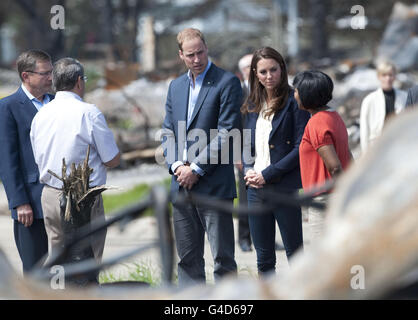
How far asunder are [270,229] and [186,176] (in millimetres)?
640

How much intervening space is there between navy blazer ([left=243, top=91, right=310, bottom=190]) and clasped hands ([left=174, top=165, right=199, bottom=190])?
1.48 feet

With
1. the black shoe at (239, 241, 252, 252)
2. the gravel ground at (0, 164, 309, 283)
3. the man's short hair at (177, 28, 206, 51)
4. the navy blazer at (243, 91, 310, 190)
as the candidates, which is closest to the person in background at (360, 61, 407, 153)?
the gravel ground at (0, 164, 309, 283)

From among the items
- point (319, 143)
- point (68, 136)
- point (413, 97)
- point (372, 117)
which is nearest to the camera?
point (319, 143)

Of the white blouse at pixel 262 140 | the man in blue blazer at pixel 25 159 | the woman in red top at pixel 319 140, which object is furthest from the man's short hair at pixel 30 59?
the woman in red top at pixel 319 140

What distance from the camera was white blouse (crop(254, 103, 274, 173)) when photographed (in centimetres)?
488

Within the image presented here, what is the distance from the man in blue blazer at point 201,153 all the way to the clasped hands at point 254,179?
16 centimetres

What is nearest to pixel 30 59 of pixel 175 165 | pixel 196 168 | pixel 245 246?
pixel 175 165

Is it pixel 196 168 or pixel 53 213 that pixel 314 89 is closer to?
pixel 196 168

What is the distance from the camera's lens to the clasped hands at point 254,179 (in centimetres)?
481

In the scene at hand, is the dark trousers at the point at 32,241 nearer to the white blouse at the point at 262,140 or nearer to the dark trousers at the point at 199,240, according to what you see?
the dark trousers at the point at 199,240

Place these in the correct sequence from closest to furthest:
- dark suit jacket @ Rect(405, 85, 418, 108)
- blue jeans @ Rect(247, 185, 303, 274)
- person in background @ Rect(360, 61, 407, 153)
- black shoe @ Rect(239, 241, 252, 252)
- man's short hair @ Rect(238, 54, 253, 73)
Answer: blue jeans @ Rect(247, 185, 303, 274) → dark suit jacket @ Rect(405, 85, 418, 108) → man's short hair @ Rect(238, 54, 253, 73) → black shoe @ Rect(239, 241, 252, 252) → person in background @ Rect(360, 61, 407, 153)

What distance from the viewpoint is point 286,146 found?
487 cm

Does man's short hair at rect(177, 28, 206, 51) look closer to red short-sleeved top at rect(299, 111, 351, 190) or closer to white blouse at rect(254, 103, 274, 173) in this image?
white blouse at rect(254, 103, 274, 173)
